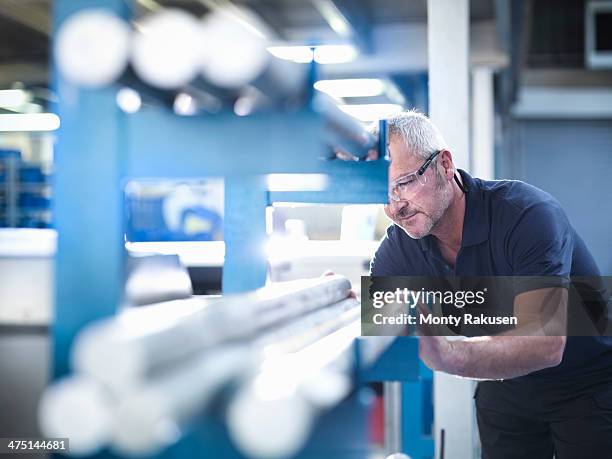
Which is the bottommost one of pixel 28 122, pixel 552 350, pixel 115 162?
pixel 552 350

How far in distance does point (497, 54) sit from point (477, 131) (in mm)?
367

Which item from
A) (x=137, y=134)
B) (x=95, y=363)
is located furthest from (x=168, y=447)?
(x=137, y=134)

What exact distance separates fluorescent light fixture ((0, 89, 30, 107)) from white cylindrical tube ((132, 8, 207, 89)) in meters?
3.93

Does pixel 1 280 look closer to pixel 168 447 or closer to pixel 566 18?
pixel 168 447

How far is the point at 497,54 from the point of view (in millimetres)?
3416

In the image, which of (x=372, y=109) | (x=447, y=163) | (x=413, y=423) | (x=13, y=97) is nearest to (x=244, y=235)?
(x=447, y=163)

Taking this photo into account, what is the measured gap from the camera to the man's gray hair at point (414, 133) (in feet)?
3.98

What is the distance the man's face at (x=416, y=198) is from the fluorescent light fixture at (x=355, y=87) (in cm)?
276

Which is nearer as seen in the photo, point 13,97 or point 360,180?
point 360,180

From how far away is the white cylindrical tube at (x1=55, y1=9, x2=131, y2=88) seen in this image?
58cm

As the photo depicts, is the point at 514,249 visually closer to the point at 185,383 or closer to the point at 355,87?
the point at 185,383

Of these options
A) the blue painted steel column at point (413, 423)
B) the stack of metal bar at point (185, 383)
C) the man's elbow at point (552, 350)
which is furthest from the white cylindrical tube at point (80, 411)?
the blue painted steel column at point (413, 423)

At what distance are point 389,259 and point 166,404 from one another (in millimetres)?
956

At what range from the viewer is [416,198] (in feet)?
4.09
